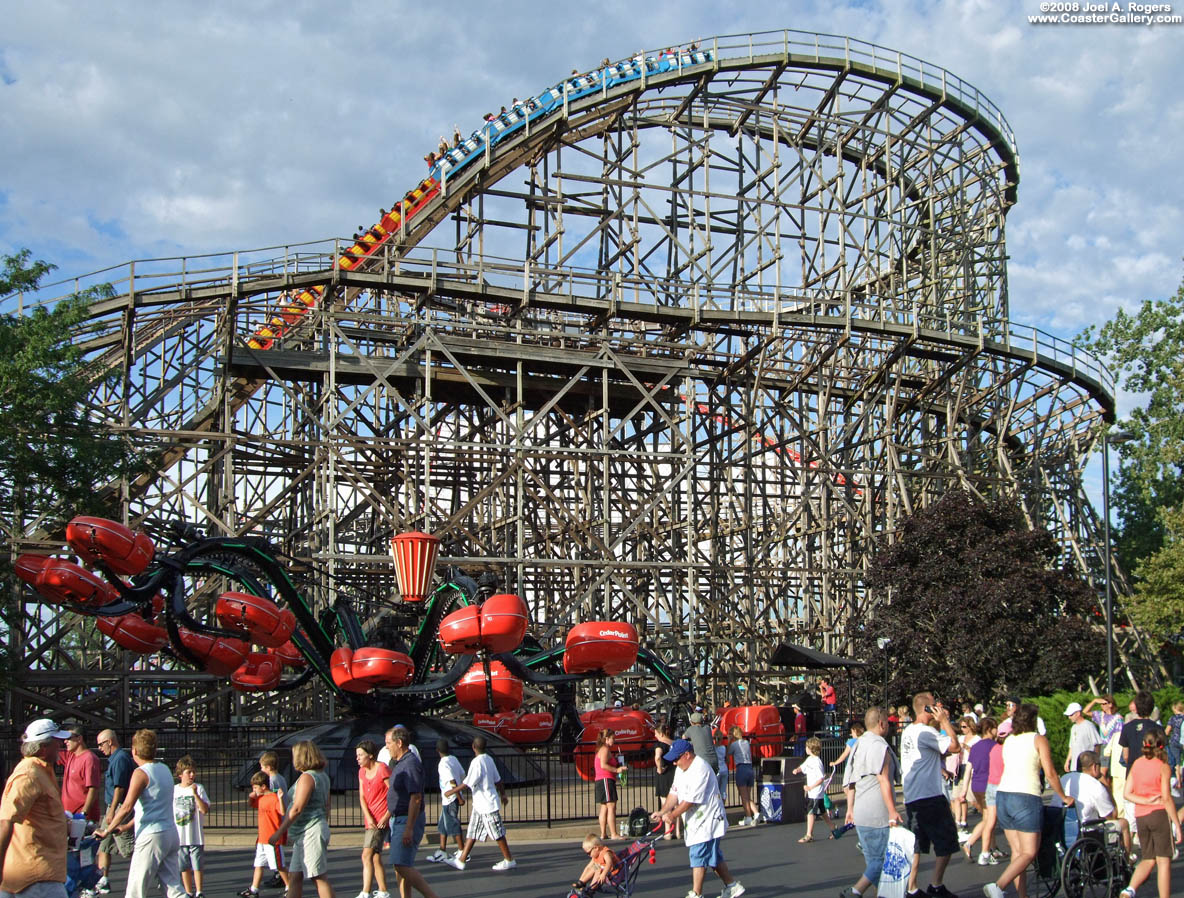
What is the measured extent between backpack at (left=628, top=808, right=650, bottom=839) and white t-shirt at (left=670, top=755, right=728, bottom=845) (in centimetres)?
375

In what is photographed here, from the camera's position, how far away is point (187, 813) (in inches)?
452

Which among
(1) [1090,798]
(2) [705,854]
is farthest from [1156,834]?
(2) [705,854]

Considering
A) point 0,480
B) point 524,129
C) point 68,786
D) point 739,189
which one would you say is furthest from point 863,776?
point 739,189

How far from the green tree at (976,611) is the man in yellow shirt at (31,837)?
2248 cm

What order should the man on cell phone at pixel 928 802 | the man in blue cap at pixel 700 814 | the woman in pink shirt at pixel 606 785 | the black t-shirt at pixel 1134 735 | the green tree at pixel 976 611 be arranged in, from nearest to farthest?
1. the man on cell phone at pixel 928 802
2. the man in blue cap at pixel 700 814
3. the black t-shirt at pixel 1134 735
4. the woman in pink shirt at pixel 606 785
5. the green tree at pixel 976 611

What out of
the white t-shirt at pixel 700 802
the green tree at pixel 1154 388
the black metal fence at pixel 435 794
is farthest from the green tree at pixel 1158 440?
the white t-shirt at pixel 700 802

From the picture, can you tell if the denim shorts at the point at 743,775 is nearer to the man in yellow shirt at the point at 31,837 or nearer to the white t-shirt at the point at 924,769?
the white t-shirt at the point at 924,769

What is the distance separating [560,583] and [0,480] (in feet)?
51.3

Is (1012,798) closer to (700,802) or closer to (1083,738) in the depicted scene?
(700,802)

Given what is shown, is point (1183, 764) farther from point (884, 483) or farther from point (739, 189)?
point (739, 189)

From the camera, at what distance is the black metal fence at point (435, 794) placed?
1725cm

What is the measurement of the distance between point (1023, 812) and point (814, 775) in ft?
19.7

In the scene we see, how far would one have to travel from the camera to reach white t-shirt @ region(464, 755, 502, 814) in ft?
45.5

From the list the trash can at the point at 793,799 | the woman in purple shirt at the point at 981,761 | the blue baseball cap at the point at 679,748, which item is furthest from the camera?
the trash can at the point at 793,799
